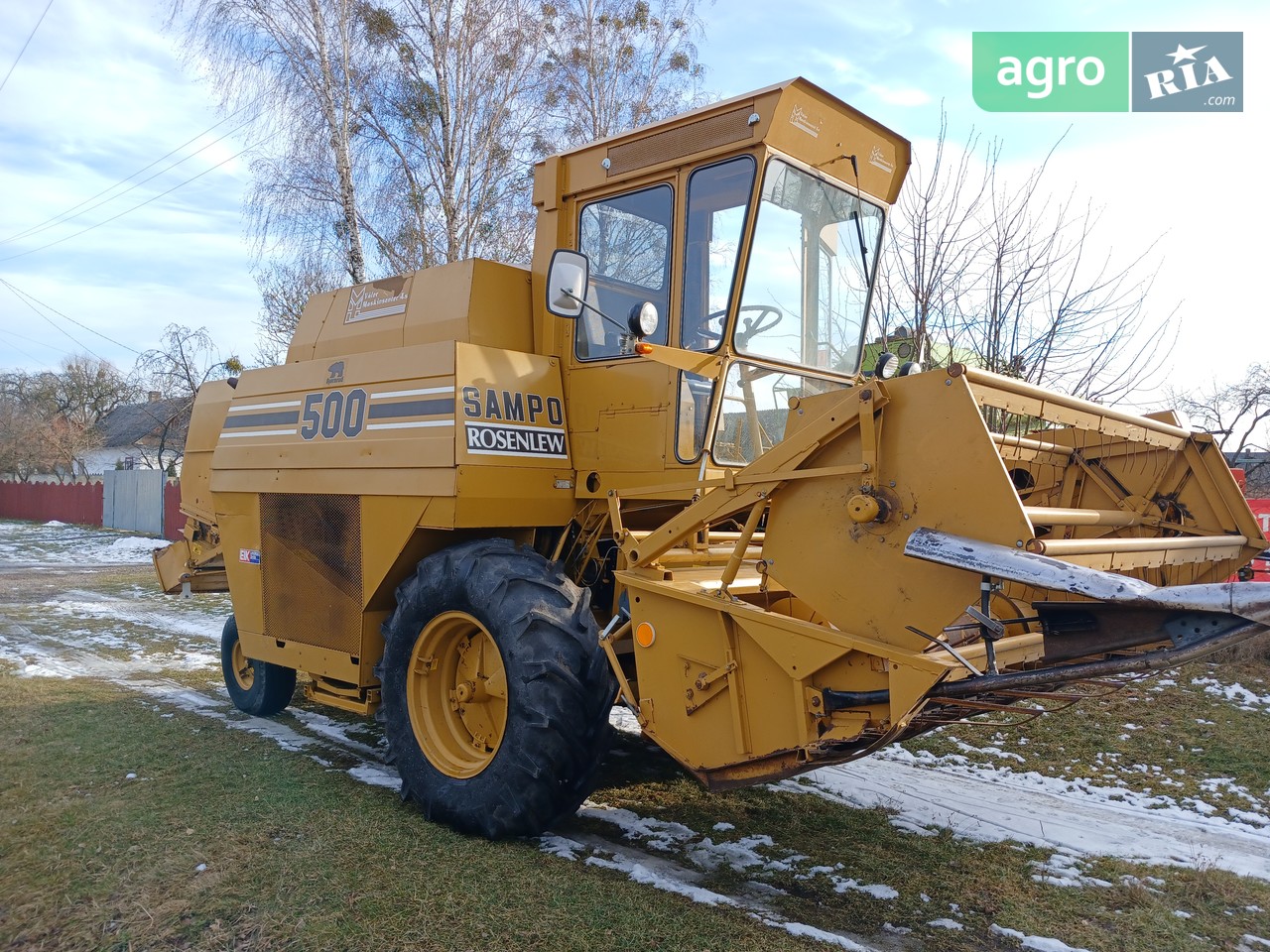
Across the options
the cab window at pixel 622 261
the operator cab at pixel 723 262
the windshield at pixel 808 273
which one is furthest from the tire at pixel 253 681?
the windshield at pixel 808 273

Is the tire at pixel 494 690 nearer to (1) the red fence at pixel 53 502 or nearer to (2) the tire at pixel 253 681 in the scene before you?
(2) the tire at pixel 253 681

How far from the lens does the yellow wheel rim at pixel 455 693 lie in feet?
14.9

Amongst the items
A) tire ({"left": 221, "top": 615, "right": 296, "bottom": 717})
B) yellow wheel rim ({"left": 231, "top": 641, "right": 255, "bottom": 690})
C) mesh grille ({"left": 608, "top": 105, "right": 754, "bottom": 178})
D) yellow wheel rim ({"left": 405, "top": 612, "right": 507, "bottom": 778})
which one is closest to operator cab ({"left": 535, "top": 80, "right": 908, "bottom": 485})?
mesh grille ({"left": 608, "top": 105, "right": 754, "bottom": 178})

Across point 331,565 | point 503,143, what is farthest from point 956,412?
point 503,143

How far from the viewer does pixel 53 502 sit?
110ft

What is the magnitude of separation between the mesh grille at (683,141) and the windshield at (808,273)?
0.25m

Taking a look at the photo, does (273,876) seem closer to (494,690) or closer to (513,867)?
(513,867)

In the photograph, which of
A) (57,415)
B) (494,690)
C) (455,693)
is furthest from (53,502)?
(494,690)

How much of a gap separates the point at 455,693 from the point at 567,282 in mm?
2124

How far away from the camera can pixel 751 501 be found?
3654 mm

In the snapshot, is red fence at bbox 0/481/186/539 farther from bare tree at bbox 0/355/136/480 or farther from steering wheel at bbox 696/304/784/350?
steering wheel at bbox 696/304/784/350

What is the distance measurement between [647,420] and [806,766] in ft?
6.07

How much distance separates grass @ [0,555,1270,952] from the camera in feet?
11.0

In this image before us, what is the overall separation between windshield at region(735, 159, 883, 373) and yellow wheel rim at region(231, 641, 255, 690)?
4553 mm
